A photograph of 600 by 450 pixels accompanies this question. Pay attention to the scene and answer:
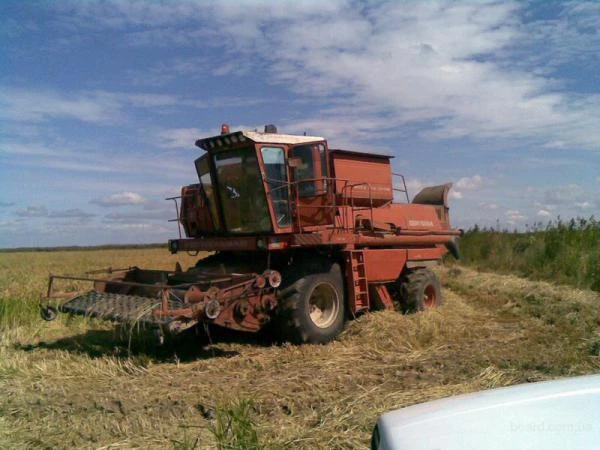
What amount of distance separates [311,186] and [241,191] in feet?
3.72

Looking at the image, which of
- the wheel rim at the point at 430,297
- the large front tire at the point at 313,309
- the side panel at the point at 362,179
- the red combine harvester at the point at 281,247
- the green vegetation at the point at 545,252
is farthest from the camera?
the green vegetation at the point at 545,252

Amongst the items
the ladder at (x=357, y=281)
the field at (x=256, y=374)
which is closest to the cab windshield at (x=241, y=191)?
the ladder at (x=357, y=281)

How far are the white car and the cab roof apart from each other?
20.1 ft

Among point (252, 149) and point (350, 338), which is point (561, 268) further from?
point (252, 149)

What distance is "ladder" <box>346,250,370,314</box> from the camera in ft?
29.4

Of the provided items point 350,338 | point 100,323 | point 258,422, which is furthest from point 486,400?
point 100,323

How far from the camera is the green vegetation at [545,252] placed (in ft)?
47.6

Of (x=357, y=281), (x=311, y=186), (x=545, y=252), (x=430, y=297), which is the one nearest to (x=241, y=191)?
(x=311, y=186)

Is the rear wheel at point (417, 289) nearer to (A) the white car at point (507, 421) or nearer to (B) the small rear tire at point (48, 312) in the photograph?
(B) the small rear tire at point (48, 312)

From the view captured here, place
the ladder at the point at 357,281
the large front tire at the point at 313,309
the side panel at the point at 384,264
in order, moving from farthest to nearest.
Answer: the side panel at the point at 384,264
the ladder at the point at 357,281
the large front tire at the point at 313,309

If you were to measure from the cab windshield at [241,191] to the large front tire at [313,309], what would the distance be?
1129 mm

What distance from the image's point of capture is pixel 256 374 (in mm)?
6430

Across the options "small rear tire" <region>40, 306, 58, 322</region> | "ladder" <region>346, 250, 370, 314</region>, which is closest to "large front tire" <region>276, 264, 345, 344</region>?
"ladder" <region>346, 250, 370, 314</region>

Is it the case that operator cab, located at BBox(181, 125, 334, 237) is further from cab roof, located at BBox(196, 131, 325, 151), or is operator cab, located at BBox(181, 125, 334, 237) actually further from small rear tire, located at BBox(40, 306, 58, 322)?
small rear tire, located at BBox(40, 306, 58, 322)
